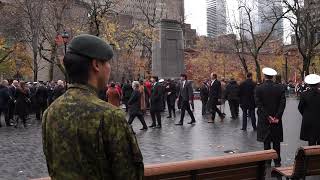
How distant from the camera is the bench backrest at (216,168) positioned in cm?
537

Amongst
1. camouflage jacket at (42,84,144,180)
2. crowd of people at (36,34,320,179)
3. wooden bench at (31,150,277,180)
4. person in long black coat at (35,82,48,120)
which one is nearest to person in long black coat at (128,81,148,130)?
person in long black coat at (35,82,48,120)

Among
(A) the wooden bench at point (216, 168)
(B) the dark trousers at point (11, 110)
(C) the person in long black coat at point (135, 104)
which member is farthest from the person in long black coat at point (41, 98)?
(A) the wooden bench at point (216, 168)

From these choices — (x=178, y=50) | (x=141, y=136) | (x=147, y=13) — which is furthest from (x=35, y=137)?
(x=147, y=13)

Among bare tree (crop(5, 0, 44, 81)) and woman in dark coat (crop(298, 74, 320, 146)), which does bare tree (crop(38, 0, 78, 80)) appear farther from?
woman in dark coat (crop(298, 74, 320, 146))

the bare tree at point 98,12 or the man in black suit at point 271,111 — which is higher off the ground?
the bare tree at point 98,12

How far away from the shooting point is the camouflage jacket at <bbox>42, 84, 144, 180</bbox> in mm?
2586

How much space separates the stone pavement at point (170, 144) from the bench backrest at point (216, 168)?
172 inches

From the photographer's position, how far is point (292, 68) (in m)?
79.4

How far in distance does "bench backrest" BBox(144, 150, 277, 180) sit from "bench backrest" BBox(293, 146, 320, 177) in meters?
0.88

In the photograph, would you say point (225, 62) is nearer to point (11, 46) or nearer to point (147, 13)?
point (147, 13)

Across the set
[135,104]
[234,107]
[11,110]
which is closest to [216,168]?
[135,104]

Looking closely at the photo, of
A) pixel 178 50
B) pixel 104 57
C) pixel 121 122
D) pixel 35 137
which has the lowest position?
Answer: pixel 35 137

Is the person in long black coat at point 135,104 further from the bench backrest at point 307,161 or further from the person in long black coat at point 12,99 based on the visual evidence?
the bench backrest at point 307,161

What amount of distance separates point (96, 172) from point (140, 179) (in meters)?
0.24
